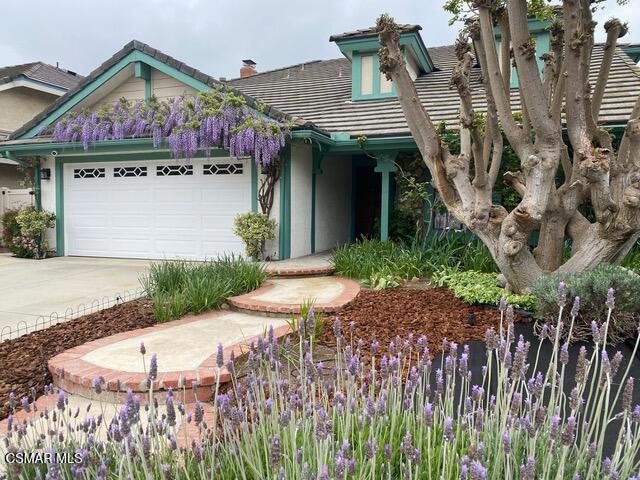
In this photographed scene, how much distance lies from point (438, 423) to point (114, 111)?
391 inches

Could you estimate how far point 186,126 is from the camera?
28.9 ft

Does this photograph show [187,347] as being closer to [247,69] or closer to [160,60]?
[160,60]

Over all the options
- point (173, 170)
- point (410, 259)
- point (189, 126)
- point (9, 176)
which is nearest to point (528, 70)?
→ point (410, 259)

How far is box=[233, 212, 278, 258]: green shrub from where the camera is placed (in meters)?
8.84

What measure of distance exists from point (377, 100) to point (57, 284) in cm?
747

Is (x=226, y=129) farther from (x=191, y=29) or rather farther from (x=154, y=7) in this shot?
(x=191, y=29)

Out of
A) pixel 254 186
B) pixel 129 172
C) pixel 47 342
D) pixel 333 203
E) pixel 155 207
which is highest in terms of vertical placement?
pixel 129 172

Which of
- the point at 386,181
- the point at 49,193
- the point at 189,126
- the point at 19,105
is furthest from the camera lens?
the point at 19,105

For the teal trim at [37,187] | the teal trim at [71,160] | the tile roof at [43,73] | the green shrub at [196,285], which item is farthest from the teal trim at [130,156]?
the tile roof at [43,73]

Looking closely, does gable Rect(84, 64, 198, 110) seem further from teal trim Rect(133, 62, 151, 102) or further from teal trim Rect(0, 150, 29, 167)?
teal trim Rect(0, 150, 29, 167)

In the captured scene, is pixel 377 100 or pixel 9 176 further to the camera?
pixel 9 176

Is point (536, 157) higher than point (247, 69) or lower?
lower

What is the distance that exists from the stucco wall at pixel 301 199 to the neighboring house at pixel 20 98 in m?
10.9

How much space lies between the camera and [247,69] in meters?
16.9
